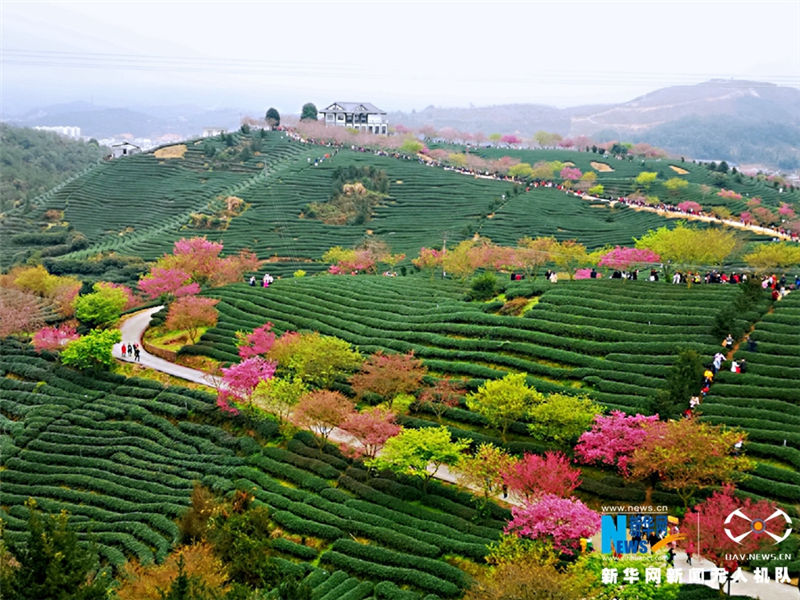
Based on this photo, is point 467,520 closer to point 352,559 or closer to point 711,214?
point 352,559

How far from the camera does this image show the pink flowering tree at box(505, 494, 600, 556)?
26.5 meters

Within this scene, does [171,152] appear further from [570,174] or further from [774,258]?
[774,258]

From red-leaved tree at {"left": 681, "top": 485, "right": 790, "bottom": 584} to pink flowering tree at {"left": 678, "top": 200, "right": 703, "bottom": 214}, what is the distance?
7128cm

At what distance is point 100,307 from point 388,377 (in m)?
26.0

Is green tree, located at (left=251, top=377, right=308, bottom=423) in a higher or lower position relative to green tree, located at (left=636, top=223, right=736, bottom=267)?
lower

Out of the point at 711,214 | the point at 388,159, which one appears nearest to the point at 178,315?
the point at 711,214

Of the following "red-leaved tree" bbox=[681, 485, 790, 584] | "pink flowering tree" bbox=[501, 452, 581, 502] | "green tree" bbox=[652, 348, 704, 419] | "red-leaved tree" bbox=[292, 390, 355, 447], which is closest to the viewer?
"red-leaved tree" bbox=[681, 485, 790, 584]

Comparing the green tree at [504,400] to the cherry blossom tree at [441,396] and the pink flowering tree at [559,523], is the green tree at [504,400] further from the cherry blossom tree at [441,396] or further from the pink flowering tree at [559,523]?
the pink flowering tree at [559,523]

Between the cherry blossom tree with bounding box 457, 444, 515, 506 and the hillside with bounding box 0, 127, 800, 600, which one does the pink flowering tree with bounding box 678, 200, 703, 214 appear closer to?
the hillside with bounding box 0, 127, 800, 600

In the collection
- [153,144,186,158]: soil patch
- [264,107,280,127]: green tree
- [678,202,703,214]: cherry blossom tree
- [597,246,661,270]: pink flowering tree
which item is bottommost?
[678,202,703,214]: cherry blossom tree

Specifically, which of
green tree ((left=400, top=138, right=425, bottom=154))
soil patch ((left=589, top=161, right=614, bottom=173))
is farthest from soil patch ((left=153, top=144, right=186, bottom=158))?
soil patch ((left=589, top=161, right=614, bottom=173))

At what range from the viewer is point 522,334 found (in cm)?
4434

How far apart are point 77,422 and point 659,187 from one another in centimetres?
9119

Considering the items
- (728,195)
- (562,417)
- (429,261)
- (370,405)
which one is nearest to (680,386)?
(562,417)
